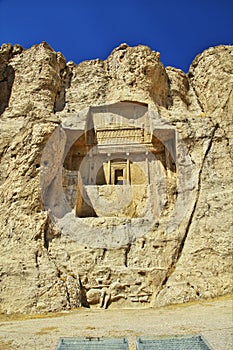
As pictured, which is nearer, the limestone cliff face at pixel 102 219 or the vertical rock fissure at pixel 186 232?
the limestone cliff face at pixel 102 219

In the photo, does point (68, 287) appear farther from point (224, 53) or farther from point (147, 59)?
point (224, 53)

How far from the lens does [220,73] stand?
59.1 feet

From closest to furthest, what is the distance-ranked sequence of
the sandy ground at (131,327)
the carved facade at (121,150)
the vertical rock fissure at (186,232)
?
the sandy ground at (131,327) → the vertical rock fissure at (186,232) → the carved facade at (121,150)

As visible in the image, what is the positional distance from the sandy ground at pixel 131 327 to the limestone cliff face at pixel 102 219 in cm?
173

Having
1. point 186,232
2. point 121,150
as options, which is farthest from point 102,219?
point 121,150

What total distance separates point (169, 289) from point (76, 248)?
4276mm

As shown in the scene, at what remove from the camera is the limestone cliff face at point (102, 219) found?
11414 mm

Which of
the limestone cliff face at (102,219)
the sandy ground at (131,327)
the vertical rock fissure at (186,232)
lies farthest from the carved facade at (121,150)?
the sandy ground at (131,327)

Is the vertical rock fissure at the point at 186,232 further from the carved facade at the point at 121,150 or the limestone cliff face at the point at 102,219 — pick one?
the carved facade at the point at 121,150

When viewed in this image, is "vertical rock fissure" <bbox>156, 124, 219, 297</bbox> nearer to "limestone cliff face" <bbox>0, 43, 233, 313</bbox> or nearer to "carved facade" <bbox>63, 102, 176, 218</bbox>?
"limestone cliff face" <bbox>0, 43, 233, 313</bbox>

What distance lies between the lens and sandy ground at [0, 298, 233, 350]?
5902mm

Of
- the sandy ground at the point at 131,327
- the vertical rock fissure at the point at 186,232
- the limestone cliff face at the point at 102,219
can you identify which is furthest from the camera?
the vertical rock fissure at the point at 186,232

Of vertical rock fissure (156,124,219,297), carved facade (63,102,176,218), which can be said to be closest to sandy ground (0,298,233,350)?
vertical rock fissure (156,124,219,297)

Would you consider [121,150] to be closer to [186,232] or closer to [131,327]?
[186,232]
